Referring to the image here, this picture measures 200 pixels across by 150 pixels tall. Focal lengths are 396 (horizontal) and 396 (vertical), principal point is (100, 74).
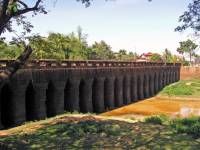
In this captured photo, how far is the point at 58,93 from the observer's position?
35875 millimetres

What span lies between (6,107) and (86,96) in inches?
527

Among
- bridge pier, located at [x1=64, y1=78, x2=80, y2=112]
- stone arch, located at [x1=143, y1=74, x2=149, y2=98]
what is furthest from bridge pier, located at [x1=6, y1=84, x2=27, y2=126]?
stone arch, located at [x1=143, y1=74, x2=149, y2=98]

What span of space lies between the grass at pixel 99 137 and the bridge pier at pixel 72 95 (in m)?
16.1

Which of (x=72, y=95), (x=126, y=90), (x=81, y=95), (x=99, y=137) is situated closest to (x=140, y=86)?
(x=126, y=90)

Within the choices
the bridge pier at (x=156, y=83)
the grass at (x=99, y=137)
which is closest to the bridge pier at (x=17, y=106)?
the grass at (x=99, y=137)

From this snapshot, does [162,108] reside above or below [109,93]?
below

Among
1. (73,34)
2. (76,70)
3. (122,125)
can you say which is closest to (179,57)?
(73,34)

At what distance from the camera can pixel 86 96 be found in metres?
42.4

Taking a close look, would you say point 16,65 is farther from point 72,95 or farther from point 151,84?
point 151,84

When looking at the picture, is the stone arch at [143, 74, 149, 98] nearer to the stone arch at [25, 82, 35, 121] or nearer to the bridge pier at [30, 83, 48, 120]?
the bridge pier at [30, 83, 48, 120]

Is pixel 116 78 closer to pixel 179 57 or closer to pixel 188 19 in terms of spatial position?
pixel 188 19

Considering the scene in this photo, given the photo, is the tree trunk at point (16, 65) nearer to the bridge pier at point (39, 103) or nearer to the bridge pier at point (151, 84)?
the bridge pier at point (39, 103)

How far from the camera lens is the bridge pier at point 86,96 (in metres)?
42.0

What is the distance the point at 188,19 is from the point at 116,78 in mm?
36692
